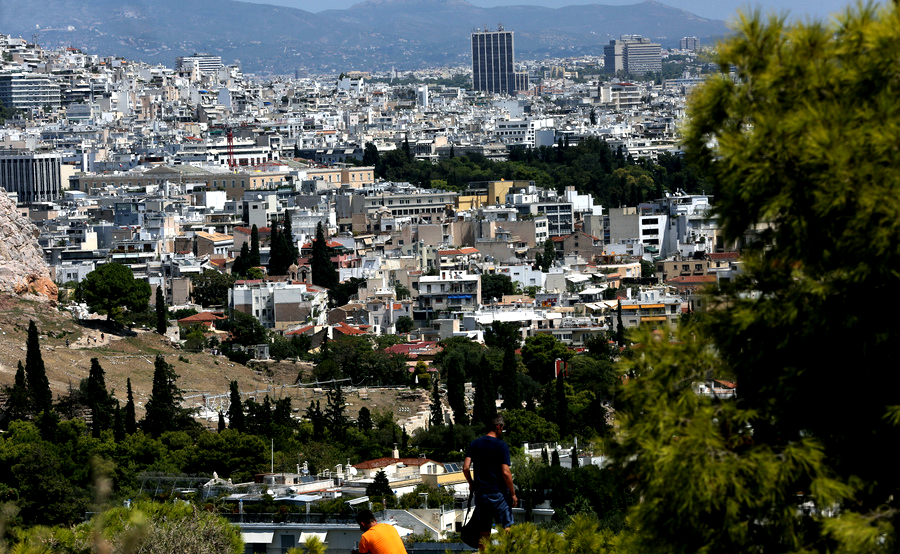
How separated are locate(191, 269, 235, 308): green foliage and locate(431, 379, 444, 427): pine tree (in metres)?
14.7

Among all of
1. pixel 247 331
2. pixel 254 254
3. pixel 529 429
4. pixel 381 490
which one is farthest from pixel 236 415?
pixel 254 254

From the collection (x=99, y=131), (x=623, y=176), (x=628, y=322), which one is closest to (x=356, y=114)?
(x=99, y=131)

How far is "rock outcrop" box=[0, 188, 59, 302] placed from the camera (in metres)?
33.2

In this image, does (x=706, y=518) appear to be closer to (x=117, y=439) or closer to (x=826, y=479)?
(x=826, y=479)

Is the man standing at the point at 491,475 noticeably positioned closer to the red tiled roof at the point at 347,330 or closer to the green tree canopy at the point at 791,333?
the green tree canopy at the point at 791,333

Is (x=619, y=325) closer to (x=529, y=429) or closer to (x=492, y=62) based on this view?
(x=529, y=429)

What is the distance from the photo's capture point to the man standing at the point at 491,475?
Result: 5957 mm

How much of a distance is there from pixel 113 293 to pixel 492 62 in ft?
498

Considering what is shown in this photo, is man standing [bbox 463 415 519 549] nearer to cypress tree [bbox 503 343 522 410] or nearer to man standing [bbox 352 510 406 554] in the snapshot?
man standing [bbox 352 510 406 554]

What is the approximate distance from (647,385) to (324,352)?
32.1 meters

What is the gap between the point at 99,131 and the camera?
99.3 metres

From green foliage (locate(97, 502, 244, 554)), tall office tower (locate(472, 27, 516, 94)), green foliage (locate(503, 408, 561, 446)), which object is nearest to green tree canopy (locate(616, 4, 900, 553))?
green foliage (locate(97, 502, 244, 554))

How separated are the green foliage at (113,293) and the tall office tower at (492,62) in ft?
488

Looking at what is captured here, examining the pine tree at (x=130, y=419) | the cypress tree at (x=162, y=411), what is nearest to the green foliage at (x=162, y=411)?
the cypress tree at (x=162, y=411)
